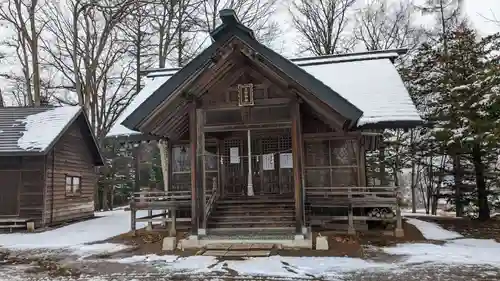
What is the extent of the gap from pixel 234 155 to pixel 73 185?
9.69 meters

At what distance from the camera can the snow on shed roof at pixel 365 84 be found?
11.3 meters

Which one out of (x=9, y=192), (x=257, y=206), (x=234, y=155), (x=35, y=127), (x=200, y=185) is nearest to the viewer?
(x=200, y=185)

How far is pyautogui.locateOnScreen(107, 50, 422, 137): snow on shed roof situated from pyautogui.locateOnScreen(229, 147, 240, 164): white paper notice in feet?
11.0

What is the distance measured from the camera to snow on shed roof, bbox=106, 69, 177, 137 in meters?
13.4

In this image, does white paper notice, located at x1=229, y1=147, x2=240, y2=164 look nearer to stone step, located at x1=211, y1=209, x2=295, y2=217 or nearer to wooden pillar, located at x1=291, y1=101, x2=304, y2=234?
stone step, located at x1=211, y1=209, x2=295, y2=217

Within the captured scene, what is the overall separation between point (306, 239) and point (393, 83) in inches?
261

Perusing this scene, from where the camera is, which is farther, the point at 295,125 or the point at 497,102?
the point at 497,102

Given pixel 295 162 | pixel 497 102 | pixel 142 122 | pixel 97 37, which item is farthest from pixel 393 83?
pixel 97 37

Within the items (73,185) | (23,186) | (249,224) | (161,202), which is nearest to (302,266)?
(249,224)

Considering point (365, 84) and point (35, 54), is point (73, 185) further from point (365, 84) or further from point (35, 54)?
point (365, 84)

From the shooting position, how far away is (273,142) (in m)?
13.2

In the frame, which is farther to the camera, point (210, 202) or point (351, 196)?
point (351, 196)

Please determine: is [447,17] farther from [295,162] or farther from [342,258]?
[342,258]

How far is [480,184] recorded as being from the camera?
1412cm
